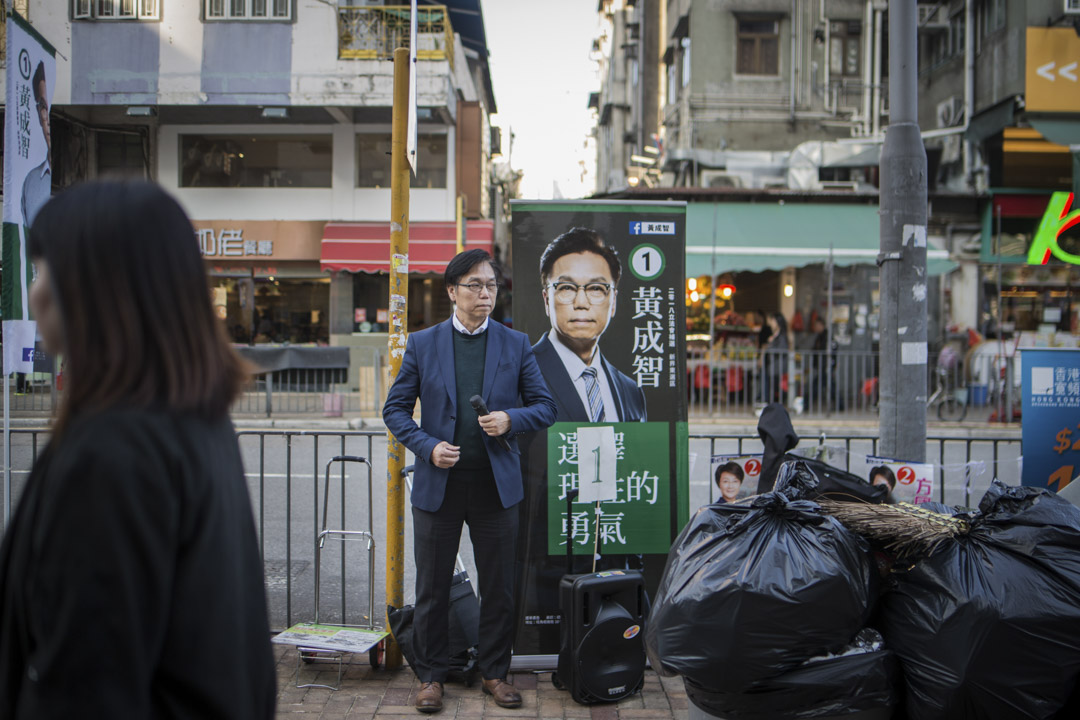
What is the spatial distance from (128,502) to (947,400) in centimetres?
1602

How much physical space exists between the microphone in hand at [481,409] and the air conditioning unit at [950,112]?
64.3 feet

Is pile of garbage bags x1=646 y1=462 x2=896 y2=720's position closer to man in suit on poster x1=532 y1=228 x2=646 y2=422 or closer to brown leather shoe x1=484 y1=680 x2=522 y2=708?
brown leather shoe x1=484 y1=680 x2=522 y2=708

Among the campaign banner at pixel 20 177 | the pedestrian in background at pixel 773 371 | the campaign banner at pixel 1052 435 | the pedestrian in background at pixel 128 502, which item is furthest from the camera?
the pedestrian in background at pixel 773 371

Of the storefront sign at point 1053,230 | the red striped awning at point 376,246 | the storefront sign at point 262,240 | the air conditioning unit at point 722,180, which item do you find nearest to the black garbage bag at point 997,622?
the storefront sign at point 1053,230

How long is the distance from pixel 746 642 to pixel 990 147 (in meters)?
18.7

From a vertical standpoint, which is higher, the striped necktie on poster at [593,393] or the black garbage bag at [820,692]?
the striped necktie on poster at [593,393]

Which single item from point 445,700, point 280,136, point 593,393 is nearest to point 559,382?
point 593,393

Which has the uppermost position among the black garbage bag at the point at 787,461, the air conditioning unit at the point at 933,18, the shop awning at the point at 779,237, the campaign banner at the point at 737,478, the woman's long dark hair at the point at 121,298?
the air conditioning unit at the point at 933,18

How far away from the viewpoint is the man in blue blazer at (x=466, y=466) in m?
3.84

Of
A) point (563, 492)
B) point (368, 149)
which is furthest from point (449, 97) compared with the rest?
point (563, 492)

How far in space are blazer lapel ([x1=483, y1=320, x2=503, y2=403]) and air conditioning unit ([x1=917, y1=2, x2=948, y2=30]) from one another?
814 inches

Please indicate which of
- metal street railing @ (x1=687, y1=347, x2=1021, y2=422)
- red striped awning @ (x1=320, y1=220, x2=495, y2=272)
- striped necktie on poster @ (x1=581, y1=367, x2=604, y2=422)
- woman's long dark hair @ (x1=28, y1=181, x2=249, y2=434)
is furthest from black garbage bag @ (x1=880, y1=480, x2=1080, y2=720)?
red striped awning @ (x1=320, y1=220, x2=495, y2=272)

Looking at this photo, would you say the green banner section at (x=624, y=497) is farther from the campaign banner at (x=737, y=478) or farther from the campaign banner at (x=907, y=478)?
the campaign banner at (x=907, y=478)

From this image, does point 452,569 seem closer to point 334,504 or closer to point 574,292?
point 574,292
